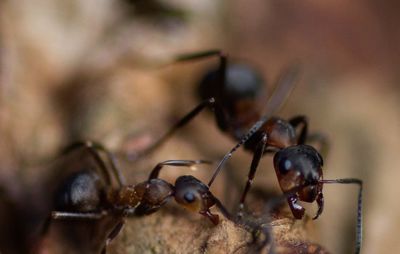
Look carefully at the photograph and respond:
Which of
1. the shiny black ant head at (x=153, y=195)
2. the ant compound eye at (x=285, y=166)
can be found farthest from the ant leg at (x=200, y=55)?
the ant compound eye at (x=285, y=166)

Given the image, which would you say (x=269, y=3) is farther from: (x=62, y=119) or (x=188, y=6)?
(x=62, y=119)

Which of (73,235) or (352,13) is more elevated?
(352,13)

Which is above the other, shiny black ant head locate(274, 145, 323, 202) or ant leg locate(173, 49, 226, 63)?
ant leg locate(173, 49, 226, 63)

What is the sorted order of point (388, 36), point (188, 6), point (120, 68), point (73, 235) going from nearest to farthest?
point (73, 235)
point (120, 68)
point (188, 6)
point (388, 36)

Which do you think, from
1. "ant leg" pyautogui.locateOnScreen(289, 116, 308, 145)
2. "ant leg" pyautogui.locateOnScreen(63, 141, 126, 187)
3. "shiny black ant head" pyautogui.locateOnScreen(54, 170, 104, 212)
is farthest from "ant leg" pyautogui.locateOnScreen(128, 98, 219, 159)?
"ant leg" pyautogui.locateOnScreen(289, 116, 308, 145)

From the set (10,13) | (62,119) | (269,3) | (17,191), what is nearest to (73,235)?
(17,191)

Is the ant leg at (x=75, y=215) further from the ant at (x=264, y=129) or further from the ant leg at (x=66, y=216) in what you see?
the ant at (x=264, y=129)

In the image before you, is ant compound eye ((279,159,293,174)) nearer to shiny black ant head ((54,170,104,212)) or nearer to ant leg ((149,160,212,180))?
ant leg ((149,160,212,180))

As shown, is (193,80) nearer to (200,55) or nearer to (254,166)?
(200,55)
